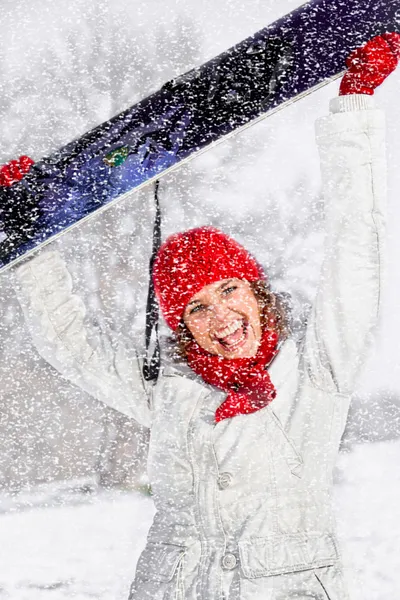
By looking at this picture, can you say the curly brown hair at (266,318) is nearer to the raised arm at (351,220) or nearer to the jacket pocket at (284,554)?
the raised arm at (351,220)

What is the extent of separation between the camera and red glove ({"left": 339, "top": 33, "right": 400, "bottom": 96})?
61.2 inches

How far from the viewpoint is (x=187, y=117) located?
1707 mm

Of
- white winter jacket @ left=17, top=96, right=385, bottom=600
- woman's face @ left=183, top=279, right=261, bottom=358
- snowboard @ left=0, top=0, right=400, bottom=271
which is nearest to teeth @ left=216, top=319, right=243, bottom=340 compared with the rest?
woman's face @ left=183, top=279, right=261, bottom=358

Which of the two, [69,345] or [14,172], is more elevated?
[14,172]

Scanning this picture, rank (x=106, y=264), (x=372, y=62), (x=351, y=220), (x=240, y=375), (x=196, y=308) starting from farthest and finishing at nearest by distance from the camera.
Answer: (x=106, y=264) → (x=196, y=308) → (x=240, y=375) → (x=351, y=220) → (x=372, y=62)

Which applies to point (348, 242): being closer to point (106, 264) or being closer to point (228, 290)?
point (228, 290)

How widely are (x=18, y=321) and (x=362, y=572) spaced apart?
2.18m

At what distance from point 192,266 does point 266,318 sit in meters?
0.22

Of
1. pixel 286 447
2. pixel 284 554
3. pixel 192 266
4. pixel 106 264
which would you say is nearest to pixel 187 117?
pixel 192 266

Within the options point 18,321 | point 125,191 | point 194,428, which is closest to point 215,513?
point 194,428

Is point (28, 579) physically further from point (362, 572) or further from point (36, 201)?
point (36, 201)

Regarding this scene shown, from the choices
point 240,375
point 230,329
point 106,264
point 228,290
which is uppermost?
point 106,264

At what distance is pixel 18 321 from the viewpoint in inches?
169

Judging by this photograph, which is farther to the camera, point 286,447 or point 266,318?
point 266,318
